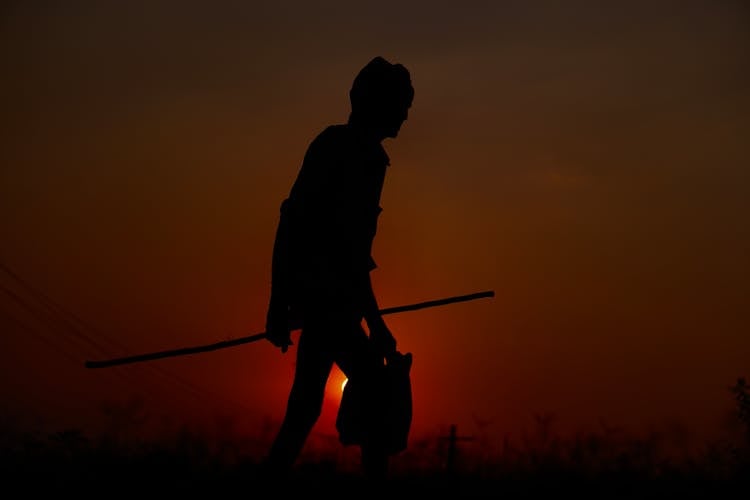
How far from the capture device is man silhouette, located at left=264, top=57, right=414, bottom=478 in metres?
5.69

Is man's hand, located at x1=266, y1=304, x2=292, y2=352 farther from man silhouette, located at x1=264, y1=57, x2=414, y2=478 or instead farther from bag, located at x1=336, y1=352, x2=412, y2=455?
bag, located at x1=336, y1=352, x2=412, y2=455

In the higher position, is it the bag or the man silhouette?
the man silhouette

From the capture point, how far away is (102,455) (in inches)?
311

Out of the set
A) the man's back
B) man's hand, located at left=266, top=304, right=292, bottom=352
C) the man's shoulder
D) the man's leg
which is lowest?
the man's leg

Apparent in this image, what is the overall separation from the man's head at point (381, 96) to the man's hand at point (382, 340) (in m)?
1.17

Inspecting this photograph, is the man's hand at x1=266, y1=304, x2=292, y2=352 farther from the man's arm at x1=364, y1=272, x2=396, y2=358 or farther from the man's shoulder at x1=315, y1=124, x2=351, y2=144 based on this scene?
the man's shoulder at x1=315, y1=124, x2=351, y2=144

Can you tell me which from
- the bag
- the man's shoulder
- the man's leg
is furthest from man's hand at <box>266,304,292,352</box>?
the man's shoulder

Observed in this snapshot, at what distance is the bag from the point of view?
575 centimetres

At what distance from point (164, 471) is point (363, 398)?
2.55 meters

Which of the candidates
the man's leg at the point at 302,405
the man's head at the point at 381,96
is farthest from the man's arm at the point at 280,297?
the man's head at the point at 381,96

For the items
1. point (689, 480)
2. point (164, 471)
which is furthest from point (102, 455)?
point (689, 480)

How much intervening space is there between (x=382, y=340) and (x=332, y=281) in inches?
18.9

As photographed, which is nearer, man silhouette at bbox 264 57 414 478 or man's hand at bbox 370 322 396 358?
man silhouette at bbox 264 57 414 478

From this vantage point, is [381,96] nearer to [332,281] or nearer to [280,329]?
[332,281]
